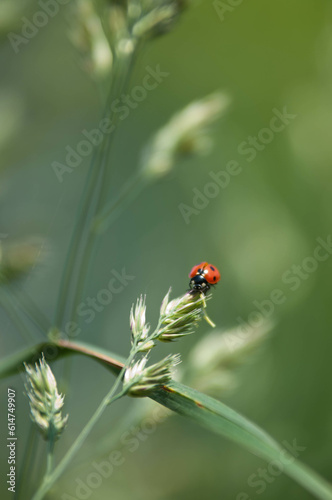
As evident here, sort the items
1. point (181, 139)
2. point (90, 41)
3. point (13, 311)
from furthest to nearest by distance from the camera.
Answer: point (181, 139) → point (90, 41) → point (13, 311)

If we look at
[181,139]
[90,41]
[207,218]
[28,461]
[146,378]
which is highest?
[90,41]

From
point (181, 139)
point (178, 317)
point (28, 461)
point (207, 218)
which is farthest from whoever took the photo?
point (207, 218)

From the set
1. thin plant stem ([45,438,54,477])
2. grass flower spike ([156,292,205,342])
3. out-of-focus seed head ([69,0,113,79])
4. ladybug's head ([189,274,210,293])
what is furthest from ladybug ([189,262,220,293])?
out-of-focus seed head ([69,0,113,79])

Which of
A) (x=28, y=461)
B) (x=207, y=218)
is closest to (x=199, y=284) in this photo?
(x=28, y=461)

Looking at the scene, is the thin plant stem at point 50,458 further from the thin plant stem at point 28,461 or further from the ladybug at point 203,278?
the ladybug at point 203,278

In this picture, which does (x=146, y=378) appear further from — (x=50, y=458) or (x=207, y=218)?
(x=207, y=218)

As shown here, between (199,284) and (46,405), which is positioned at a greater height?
(46,405)

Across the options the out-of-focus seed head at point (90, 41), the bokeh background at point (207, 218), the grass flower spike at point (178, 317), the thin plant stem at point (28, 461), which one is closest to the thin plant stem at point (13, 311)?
the bokeh background at point (207, 218)

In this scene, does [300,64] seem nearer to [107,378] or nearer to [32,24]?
[32,24]
